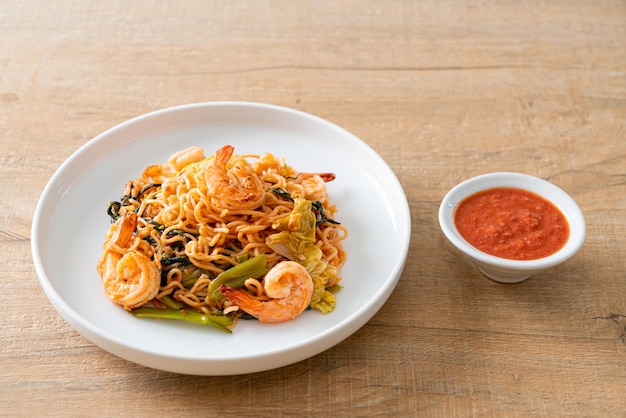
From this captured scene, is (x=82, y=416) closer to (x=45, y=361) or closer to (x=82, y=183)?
(x=45, y=361)

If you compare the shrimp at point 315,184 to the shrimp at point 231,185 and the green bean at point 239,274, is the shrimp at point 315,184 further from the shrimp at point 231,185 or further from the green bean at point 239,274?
the green bean at point 239,274

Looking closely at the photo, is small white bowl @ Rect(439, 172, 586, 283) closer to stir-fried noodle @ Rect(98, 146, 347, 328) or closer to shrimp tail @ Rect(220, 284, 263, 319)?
stir-fried noodle @ Rect(98, 146, 347, 328)

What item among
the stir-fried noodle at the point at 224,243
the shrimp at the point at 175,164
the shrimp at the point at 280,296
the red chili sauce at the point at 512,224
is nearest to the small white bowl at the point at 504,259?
the red chili sauce at the point at 512,224

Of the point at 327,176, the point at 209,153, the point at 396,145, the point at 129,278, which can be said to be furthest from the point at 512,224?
the point at 129,278

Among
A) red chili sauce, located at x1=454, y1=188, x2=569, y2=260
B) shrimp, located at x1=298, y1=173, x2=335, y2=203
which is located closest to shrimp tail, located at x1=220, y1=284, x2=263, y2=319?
shrimp, located at x1=298, y1=173, x2=335, y2=203

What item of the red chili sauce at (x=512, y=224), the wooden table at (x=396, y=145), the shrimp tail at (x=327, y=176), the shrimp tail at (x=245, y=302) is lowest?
the wooden table at (x=396, y=145)
